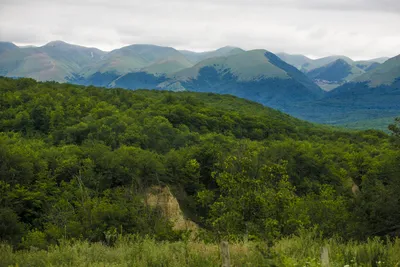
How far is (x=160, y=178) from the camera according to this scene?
36.8m

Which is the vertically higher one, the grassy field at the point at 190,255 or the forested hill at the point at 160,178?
the grassy field at the point at 190,255

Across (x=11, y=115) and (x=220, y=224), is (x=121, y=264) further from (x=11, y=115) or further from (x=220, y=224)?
(x=11, y=115)

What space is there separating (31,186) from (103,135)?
19775 millimetres

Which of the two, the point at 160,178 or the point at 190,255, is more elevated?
the point at 190,255

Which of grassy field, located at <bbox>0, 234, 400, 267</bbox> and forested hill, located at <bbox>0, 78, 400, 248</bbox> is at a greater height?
grassy field, located at <bbox>0, 234, 400, 267</bbox>

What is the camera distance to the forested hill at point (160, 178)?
1363cm

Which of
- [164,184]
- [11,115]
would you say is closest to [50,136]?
[11,115]

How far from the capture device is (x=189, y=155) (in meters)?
40.6

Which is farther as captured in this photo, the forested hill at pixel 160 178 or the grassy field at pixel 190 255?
the forested hill at pixel 160 178

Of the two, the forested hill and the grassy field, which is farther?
the forested hill

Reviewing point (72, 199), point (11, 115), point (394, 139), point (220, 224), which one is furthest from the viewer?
point (11, 115)

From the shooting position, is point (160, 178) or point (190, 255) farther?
point (160, 178)

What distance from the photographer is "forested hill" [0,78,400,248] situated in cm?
1363

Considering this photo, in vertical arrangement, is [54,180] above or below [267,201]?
below
